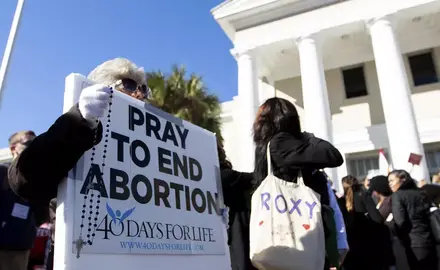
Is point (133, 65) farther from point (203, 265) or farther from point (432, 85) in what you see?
point (432, 85)

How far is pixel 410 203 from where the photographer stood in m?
5.09

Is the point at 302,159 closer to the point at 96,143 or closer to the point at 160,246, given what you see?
the point at 160,246

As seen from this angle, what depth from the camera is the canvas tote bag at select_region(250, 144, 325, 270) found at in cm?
177

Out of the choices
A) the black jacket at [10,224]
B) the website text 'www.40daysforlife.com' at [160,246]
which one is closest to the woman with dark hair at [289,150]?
the website text 'www.40daysforlife.com' at [160,246]

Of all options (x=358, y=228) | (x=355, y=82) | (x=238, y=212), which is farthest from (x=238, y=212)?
→ (x=355, y=82)

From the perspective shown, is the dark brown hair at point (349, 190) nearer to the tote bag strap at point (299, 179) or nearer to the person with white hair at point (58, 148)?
the tote bag strap at point (299, 179)

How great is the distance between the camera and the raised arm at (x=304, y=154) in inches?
77.7

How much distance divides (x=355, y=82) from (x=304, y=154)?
55.6 feet

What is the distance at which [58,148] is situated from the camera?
1321 millimetres

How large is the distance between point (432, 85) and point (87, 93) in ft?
57.6

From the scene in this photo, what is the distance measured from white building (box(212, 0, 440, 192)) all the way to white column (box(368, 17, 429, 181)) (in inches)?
1.4

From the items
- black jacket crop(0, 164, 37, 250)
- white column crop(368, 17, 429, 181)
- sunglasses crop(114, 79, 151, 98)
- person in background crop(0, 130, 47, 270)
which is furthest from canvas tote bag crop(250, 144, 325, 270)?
white column crop(368, 17, 429, 181)

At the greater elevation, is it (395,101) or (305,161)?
(395,101)

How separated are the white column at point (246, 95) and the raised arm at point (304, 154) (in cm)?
1249
